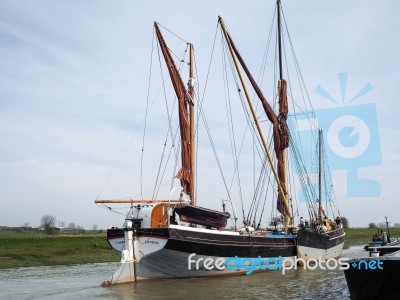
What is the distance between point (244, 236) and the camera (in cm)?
2830

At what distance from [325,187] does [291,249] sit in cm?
2412

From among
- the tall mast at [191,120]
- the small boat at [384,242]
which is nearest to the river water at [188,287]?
the small boat at [384,242]

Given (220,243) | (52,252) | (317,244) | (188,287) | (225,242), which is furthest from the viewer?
(52,252)

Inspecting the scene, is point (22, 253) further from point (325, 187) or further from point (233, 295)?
point (325, 187)

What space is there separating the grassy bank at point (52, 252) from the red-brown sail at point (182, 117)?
16.9 metres

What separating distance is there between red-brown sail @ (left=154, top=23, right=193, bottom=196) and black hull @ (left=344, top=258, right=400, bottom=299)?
1625cm

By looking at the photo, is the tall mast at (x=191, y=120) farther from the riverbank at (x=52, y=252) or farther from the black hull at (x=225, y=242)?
the riverbank at (x=52, y=252)

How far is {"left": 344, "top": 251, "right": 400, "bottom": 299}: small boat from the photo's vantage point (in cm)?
1438

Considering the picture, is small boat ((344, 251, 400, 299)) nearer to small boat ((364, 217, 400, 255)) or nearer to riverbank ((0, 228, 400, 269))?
small boat ((364, 217, 400, 255))

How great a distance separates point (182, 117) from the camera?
31906 millimetres

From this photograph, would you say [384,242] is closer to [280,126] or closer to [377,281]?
[280,126]

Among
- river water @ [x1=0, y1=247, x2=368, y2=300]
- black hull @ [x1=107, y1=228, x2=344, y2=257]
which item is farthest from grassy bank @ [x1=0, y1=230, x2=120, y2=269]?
black hull @ [x1=107, y1=228, x2=344, y2=257]

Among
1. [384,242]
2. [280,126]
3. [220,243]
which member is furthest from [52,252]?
[384,242]

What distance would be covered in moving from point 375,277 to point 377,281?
163 mm
